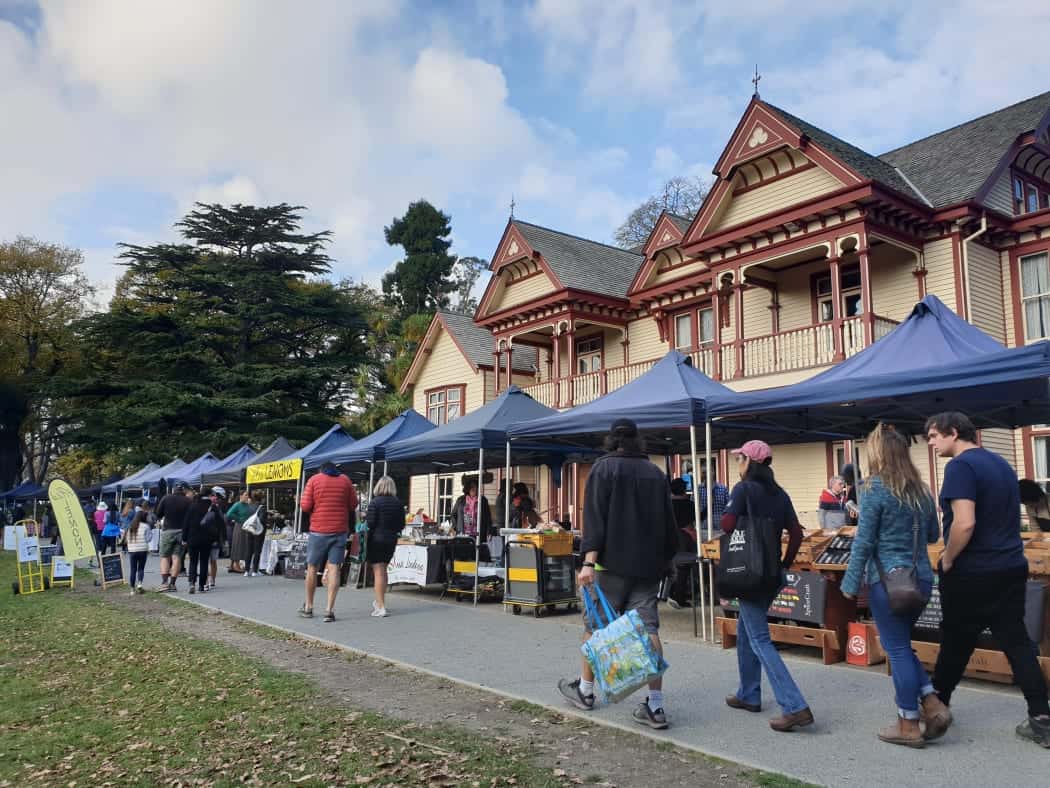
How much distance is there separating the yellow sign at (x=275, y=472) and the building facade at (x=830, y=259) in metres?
8.04

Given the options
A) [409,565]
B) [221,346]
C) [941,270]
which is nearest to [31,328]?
[221,346]

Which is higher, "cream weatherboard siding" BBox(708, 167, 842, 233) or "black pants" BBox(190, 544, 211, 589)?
"cream weatherboard siding" BBox(708, 167, 842, 233)

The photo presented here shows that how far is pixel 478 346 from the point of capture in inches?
1132

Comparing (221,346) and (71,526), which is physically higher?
(221,346)

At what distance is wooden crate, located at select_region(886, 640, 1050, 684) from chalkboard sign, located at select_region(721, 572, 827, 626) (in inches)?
34.9

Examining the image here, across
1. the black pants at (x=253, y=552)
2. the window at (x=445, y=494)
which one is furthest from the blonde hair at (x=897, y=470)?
the window at (x=445, y=494)

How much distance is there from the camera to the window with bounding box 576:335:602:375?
24.6 meters

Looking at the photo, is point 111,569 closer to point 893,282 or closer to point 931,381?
point 931,381

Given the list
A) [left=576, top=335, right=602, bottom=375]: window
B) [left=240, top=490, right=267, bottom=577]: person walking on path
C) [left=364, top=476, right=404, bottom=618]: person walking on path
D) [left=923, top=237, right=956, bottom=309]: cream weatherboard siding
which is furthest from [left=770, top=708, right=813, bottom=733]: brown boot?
[left=576, top=335, right=602, bottom=375]: window

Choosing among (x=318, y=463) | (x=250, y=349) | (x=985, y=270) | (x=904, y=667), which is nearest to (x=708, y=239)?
(x=985, y=270)

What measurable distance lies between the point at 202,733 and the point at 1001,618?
4902mm

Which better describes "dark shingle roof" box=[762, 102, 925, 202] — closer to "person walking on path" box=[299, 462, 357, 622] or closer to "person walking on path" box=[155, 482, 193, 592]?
"person walking on path" box=[299, 462, 357, 622]

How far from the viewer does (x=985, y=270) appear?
1608cm

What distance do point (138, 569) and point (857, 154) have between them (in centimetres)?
1679
